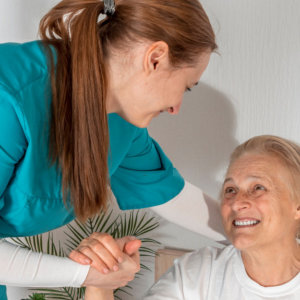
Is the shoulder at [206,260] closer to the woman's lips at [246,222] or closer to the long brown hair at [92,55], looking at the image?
the woman's lips at [246,222]

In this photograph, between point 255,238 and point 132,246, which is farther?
point 255,238

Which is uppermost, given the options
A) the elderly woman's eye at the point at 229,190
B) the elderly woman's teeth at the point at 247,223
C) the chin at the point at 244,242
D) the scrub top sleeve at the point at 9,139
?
the scrub top sleeve at the point at 9,139

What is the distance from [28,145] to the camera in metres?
1.12

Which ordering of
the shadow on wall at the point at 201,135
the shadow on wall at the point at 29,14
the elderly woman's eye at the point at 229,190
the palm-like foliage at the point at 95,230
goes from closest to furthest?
the elderly woman's eye at the point at 229,190 → the shadow on wall at the point at 201,135 → the shadow on wall at the point at 29,14 → the palm-like foliage at the point at 95,230

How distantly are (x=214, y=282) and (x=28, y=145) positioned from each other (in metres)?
0.79

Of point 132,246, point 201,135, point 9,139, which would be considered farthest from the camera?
point 201,135

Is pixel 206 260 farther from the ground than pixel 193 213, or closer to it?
closer to it

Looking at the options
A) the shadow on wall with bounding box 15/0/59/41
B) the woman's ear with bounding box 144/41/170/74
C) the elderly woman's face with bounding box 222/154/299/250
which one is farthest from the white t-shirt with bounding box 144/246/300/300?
the shadow on wall with bounding box 15/0/59/41

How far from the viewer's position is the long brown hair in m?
1.10

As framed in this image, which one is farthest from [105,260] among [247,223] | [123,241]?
[247,223]

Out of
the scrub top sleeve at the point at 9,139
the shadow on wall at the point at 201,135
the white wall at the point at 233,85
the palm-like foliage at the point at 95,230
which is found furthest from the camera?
the palm-like foliage at the point at 95,230

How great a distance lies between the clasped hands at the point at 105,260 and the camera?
1.22 meters

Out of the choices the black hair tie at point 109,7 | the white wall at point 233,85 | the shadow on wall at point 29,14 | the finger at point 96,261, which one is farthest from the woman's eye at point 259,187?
the shadow on wall at point 29,14

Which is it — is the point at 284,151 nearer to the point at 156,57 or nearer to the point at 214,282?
the point at 214,282
